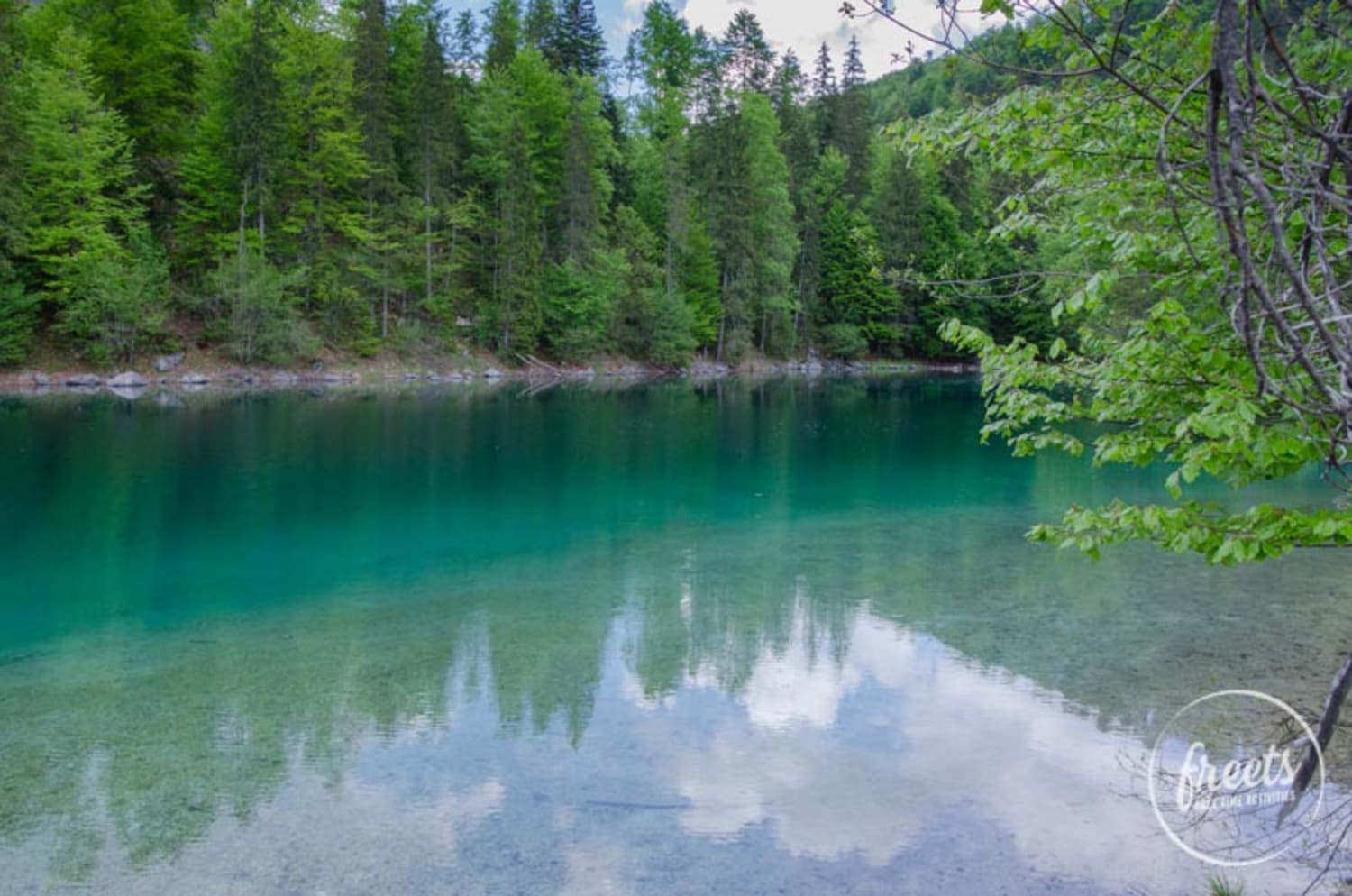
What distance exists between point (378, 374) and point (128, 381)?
34.1ft

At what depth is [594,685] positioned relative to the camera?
26.1 ft

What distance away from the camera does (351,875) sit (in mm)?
5012

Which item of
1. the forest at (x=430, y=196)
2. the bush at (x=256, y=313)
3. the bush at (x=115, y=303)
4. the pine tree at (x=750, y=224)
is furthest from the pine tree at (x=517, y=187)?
the bush at (x=115, y=303)

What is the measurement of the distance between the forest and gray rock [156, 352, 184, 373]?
2.45 feet

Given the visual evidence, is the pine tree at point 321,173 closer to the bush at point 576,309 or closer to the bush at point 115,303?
the bush at point 115,303

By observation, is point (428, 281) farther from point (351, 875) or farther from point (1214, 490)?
point (351, 875)

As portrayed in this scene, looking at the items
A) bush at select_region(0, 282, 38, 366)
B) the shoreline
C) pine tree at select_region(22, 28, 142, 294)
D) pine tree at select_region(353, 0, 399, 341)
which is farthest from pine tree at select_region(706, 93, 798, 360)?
bush at select_region(0, 282, 38, 366)

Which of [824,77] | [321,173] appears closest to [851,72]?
[824,77]

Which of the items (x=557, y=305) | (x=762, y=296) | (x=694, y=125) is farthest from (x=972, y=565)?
(x=694, y=125)

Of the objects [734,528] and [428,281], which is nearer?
[734,528]

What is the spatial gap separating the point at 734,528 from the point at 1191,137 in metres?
11.6

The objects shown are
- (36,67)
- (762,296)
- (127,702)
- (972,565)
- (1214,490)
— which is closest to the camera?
(127,702)

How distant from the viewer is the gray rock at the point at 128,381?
35875 millimetres
